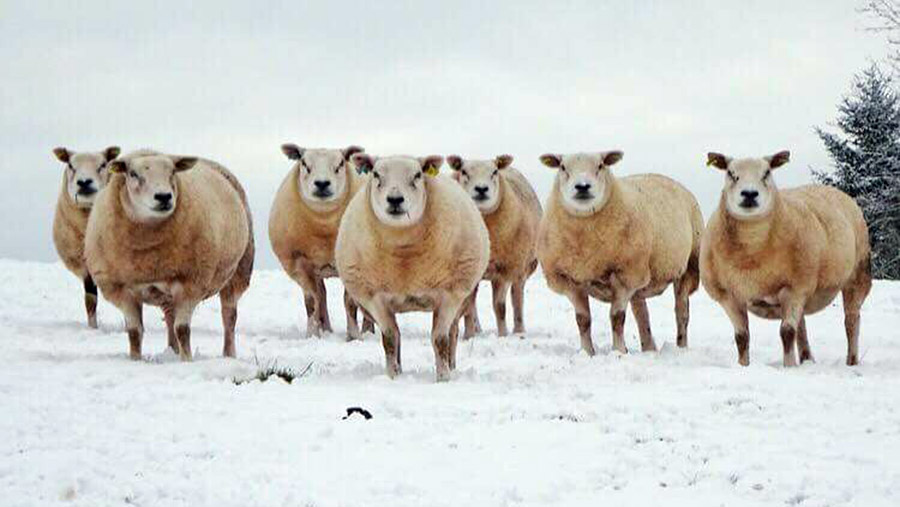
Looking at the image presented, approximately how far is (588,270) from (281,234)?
452 centimetres

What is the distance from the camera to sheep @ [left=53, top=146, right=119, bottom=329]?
13.5 metres

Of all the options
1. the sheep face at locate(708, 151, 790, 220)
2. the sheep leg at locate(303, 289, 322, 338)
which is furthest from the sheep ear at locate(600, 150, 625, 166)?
the sheep leg at locate(303, 289, 322, 338)

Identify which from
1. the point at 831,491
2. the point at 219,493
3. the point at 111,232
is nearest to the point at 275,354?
Answer: the point at 111,232

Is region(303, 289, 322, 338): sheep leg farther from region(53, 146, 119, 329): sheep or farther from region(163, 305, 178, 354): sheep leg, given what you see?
region(163, 305, 178, 354): sheep leg

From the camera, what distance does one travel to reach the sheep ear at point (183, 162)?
10312mm

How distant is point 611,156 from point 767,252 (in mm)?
2188

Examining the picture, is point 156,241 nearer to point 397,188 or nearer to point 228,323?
point 228,323

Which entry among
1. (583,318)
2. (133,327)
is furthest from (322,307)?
(133,327)

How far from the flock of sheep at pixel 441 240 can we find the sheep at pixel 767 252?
2 cm

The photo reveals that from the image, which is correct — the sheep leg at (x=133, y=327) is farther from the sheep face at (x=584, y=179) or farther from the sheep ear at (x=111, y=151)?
the sheep face at (x=584, y=179)

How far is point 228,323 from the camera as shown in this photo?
37.4ft

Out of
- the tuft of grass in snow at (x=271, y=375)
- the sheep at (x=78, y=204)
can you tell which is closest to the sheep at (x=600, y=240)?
the tuft of grass in snow at (x=271, y=375)

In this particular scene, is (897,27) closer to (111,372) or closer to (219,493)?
(111,372)

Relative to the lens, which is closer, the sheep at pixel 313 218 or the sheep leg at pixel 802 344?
the sheep leg at pixel 802 344
